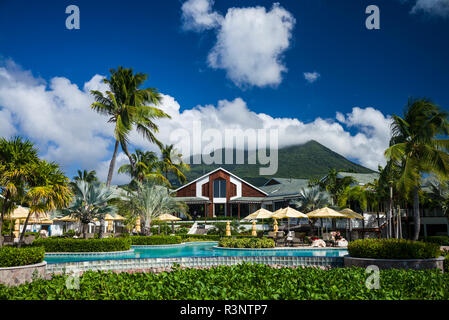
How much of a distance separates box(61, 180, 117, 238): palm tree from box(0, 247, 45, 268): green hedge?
10.7 metres

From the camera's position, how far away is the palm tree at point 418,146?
20.7 metres

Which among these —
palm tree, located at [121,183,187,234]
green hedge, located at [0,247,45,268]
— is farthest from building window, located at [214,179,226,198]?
green hedge, located at [0,247,45,268]

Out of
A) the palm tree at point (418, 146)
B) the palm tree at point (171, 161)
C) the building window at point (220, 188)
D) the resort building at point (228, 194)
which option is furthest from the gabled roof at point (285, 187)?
the palm tree at point (418, 146)

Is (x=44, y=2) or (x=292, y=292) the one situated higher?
(x=44, y=2)

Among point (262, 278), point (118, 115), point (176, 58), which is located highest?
point (176, 58)

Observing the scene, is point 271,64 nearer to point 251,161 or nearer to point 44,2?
point 44,2

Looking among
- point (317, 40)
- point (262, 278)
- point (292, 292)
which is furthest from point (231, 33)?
point (292, 292)

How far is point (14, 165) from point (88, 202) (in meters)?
8.90

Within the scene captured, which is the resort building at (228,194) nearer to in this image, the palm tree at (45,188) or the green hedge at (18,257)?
the palm tree at (45,188)

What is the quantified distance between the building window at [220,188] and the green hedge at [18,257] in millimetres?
43155

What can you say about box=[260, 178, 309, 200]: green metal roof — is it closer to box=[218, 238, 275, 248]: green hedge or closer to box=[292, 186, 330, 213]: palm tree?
box=[292, 186, 330, 213]: palm tree
